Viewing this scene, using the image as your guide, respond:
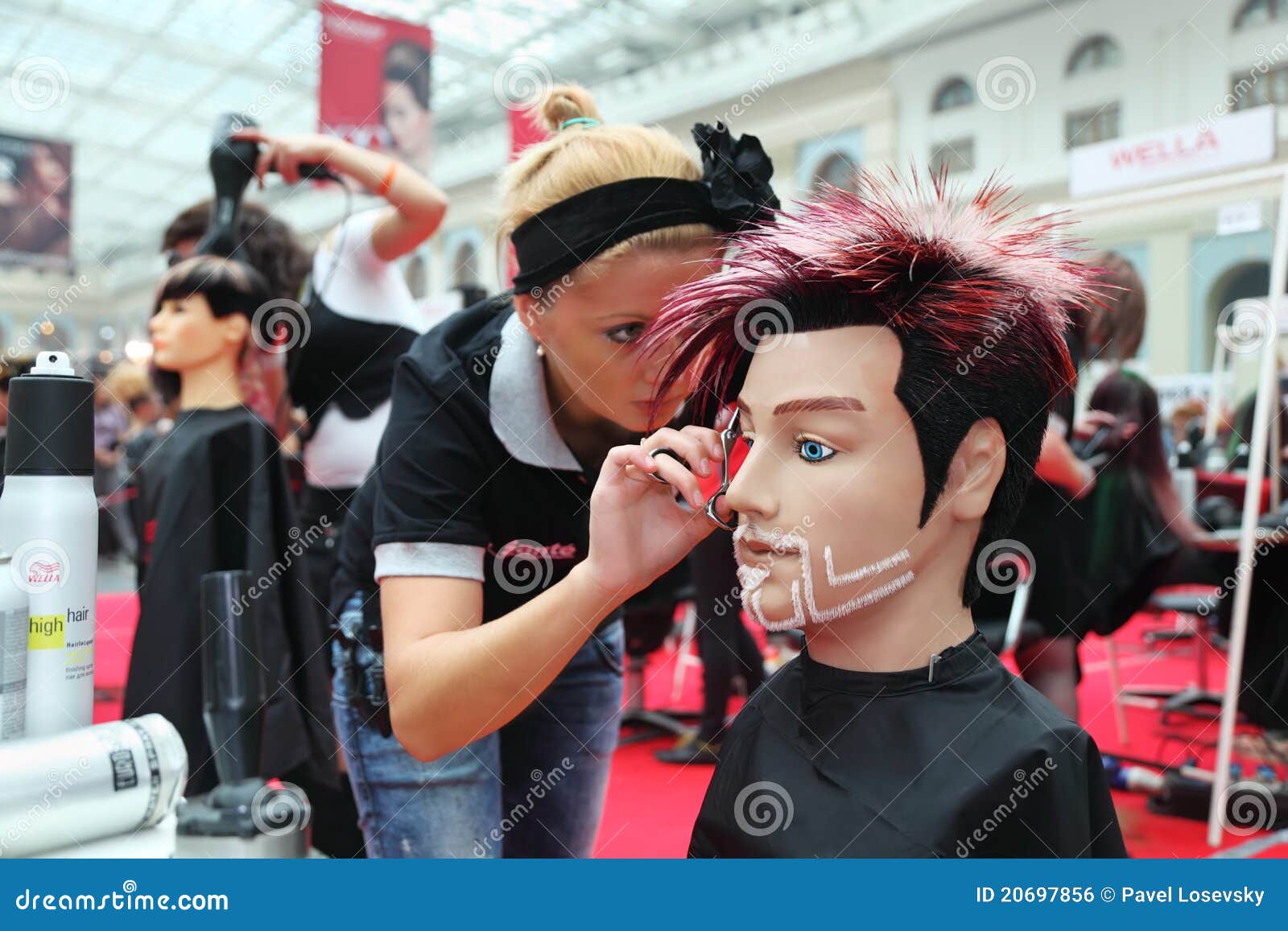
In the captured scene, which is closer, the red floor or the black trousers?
the red floor

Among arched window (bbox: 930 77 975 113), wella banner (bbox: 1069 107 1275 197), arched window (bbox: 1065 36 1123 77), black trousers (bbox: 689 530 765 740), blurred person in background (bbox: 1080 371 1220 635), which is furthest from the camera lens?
arched window (bbox: 930 77 975 113)

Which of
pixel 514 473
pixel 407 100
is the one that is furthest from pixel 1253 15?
pixel 514 473

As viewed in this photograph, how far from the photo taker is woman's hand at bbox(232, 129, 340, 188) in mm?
1194

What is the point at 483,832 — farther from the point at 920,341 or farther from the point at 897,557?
the point at 920,341

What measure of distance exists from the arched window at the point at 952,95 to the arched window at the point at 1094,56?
34.5 inches

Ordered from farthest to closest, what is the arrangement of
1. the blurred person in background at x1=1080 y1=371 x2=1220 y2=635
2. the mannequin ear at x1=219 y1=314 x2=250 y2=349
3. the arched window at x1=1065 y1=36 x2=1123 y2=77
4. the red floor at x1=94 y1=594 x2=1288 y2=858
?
the arched window at x1=1065 y1=36 x2=1123 y2=77 < the blurred person in background at x1=1080 y1=371 x2=1220 y2=635 < the mannequin ear at x1=219 y1=314 x2=250 y2=349 < the red floor at x1=94 y1=594 x2=1288 y2=858

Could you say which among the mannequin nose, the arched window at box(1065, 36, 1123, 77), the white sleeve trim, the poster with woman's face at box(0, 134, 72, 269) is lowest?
the white sleeve trim

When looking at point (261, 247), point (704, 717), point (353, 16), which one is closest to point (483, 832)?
point (261, 247)

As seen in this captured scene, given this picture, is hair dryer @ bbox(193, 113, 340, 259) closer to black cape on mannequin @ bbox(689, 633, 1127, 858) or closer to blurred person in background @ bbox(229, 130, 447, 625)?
blurred person in background @ bbox(229, 130, 447, 625)

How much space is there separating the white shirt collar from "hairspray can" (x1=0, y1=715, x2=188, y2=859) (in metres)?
0.48

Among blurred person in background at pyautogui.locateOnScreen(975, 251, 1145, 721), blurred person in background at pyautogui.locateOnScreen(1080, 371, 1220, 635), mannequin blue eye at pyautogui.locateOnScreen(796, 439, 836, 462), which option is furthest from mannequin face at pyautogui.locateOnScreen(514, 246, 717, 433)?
blurred person in background at pyautogui.locateOnScreen(1080, 371, 1220, 635)

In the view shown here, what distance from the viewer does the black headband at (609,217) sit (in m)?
0.98

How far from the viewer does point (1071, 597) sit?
90.2 inches

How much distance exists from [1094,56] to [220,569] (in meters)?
9.67
